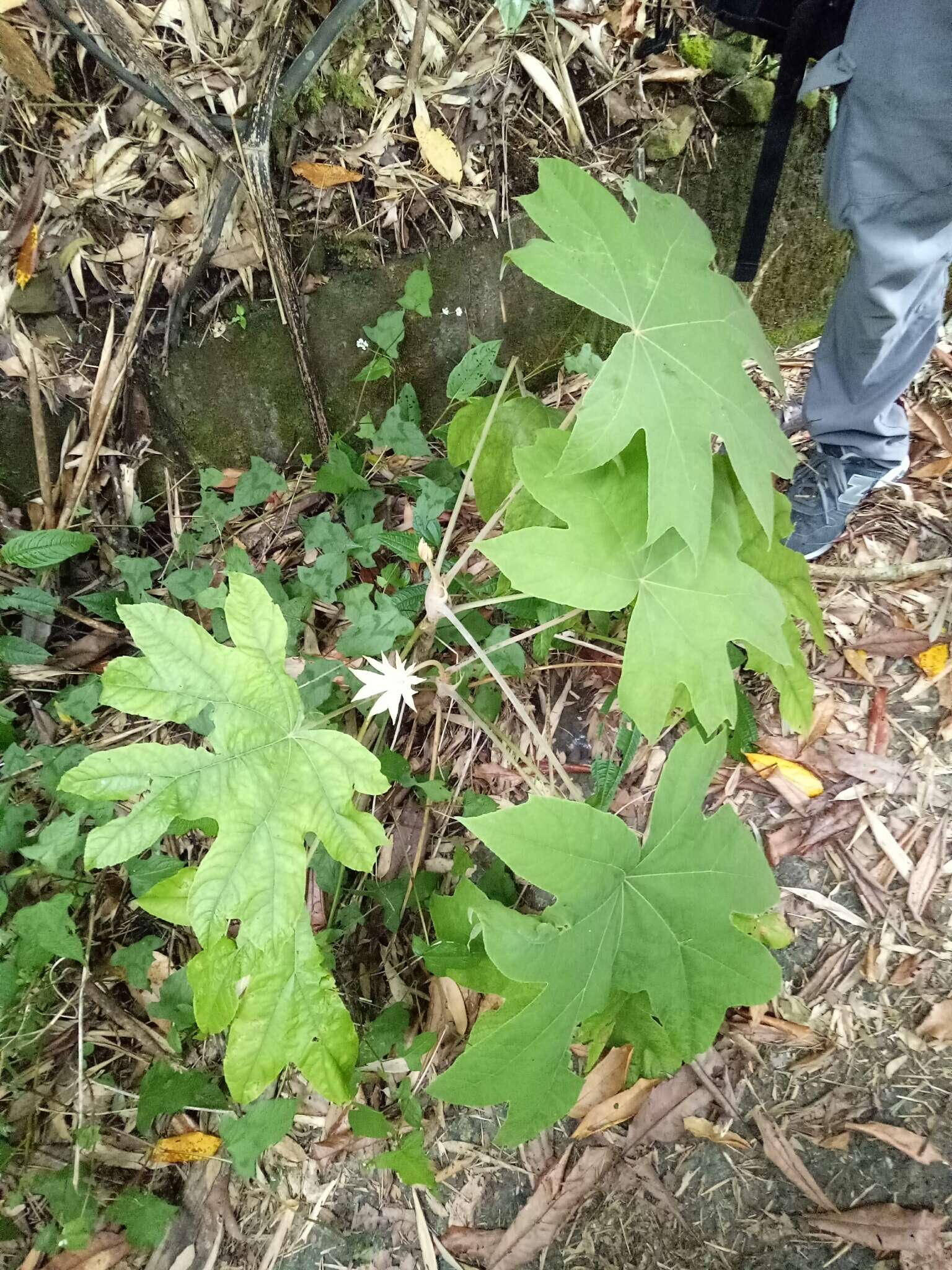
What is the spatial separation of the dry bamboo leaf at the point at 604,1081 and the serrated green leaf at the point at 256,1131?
62 cm

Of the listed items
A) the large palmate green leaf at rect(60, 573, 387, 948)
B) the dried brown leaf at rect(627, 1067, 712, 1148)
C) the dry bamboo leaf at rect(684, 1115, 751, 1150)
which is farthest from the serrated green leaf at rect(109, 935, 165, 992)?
the dry bamboo leaf at rect(684, 1115, 751, 1150)

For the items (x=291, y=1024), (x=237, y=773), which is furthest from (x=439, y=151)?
(x=291, y=1024)

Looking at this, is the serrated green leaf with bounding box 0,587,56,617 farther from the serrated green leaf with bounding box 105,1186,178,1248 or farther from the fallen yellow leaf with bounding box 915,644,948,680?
the fallen yellow leaf with bounding box 915,644,948,680

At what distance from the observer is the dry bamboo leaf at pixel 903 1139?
1564 millimetres

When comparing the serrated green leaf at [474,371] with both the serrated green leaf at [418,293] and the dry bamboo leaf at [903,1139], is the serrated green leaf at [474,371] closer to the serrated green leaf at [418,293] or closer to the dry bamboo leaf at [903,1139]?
the serrated green leaf at [418,293]

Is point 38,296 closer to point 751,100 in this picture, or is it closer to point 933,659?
point 751,100

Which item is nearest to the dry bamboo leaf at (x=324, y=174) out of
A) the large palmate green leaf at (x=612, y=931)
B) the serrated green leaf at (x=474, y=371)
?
the serrated green leaf at (x=474, y=371)

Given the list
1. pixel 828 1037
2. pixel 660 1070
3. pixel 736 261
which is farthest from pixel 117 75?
pixel 828 1037

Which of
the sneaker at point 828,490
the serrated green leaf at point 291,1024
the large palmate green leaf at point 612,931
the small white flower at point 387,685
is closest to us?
the large palmate green leaf at point 612,931

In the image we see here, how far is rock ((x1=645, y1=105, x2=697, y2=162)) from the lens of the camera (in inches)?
78.1

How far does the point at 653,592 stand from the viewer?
121 centimetres

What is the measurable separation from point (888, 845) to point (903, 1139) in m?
0.63

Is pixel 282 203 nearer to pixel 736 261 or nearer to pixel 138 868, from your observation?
pixel 736 261

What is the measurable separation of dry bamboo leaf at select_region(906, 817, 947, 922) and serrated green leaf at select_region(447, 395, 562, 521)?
1379mm
